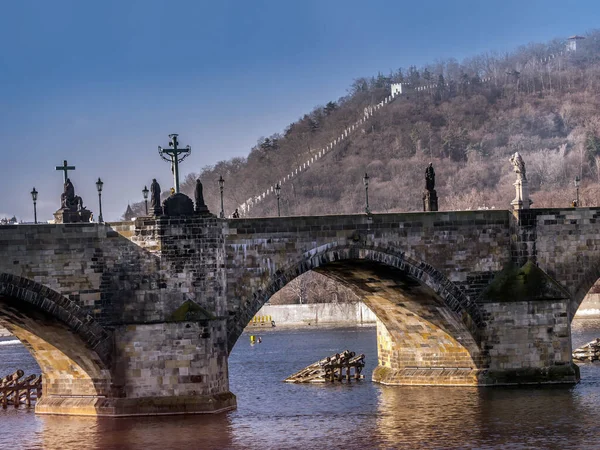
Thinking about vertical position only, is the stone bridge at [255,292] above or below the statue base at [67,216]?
below

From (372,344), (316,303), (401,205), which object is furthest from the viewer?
(401,205)

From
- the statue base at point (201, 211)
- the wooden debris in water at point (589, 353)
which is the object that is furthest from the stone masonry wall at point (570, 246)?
the statue base at point (201, 211)

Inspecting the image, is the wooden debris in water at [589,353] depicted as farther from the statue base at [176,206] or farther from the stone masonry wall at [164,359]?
the statue base at [176,206]

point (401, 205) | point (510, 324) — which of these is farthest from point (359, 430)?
point (401, 205)

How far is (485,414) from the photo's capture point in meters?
53.1

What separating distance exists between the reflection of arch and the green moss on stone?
3.32 feet

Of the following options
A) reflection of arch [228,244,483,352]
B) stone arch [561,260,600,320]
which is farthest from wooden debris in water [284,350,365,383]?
stone arch [561,260,600,320]

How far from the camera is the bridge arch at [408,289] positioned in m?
55.8

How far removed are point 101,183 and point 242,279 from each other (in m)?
5.89

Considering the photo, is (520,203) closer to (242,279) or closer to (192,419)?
(242,279)

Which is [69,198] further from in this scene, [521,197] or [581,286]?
[581,286]

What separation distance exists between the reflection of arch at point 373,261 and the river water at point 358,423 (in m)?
3.02

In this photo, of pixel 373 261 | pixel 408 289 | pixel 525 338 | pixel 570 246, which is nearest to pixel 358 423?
pixel 373 261

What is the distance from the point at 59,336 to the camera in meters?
52.4
